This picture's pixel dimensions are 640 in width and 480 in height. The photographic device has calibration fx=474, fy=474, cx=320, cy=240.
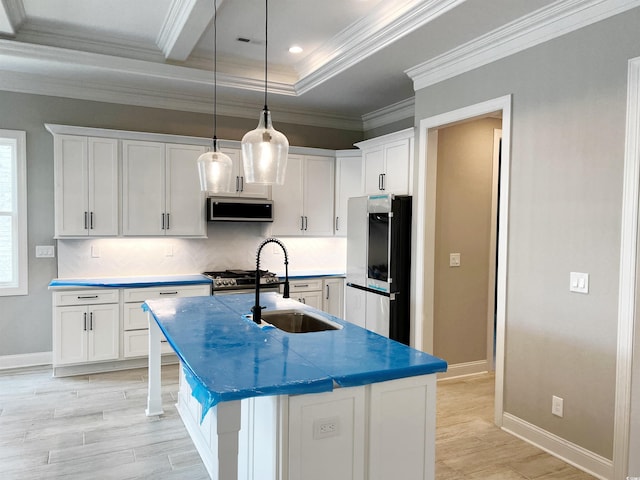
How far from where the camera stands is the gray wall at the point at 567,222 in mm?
Result: 2723

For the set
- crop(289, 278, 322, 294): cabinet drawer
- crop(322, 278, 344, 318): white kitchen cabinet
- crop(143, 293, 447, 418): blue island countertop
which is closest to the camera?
crop(143, 293, 447, 418): blue island countertop

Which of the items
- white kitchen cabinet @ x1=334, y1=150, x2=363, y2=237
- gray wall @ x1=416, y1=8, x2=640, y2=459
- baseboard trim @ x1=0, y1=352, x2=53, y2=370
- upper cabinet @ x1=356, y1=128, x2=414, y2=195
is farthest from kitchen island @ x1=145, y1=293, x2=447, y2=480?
white kitchen cabinet @ x1=334, y1=150, x2=363, y2=237

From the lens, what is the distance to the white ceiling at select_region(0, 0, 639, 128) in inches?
130

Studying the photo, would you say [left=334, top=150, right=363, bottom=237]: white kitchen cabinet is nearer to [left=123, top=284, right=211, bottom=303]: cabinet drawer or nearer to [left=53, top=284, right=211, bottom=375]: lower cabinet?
[left=123, top=284, right=211, bottom=303]: cabinet drawer

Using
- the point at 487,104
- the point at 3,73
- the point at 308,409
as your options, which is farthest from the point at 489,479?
the point at 3,73

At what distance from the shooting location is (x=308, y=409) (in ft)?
6.26

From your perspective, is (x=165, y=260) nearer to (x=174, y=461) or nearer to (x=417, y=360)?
(x=174, y=461)

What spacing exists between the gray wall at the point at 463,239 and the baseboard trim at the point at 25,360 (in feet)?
12.9

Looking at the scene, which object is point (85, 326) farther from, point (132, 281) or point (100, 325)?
point (132, 281)

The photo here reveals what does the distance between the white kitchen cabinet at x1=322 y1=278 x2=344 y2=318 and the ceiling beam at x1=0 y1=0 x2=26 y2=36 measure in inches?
149

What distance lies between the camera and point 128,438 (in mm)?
3240

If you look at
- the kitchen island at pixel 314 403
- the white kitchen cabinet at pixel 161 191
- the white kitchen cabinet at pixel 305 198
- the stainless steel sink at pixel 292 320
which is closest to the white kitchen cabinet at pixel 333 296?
the white kitchen cabinet at pixel 305 198

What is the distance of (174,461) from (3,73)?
13.1ft

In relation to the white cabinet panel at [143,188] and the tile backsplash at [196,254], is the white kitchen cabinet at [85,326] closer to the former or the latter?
the tile backsplash at [196,254]
